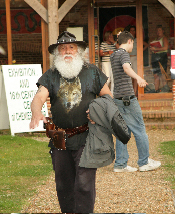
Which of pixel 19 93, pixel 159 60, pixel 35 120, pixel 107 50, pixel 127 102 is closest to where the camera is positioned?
pixel 35 120

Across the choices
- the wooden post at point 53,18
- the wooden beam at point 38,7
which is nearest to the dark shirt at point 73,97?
the wooden post at point 53,18

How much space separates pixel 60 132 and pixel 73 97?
330mm

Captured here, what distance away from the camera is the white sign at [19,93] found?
336 inches

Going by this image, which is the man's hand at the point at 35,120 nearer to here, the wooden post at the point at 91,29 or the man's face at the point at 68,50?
the man's face at the point at 68,50

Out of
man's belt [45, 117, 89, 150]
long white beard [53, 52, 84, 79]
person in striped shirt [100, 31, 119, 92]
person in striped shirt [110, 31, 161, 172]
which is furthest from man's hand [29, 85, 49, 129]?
person in striped shirt [100, 31, 119, 92]

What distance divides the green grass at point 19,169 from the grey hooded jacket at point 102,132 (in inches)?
50.1

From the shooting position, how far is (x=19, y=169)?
5.91 meters

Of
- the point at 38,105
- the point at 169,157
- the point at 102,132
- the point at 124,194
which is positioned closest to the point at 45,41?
the point at 169,157

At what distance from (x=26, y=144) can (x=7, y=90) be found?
146 centimetres

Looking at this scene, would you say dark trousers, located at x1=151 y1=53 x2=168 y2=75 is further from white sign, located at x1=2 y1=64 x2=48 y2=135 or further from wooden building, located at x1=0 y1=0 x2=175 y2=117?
white sign, located at x1=2 y1=64 x2=48 y2=135

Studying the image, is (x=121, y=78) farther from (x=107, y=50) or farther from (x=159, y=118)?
(x=107, y=50)

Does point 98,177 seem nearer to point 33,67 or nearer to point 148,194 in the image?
point 148,194

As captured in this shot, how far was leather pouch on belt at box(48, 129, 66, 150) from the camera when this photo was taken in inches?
137

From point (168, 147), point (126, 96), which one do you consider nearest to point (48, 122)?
point (126, 96)
